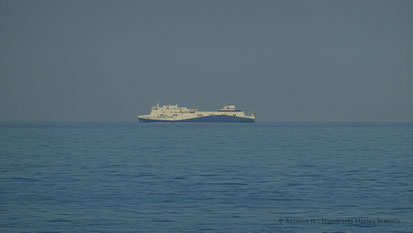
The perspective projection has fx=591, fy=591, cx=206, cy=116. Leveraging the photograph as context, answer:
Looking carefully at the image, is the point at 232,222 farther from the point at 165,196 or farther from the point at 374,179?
the point at 374,179

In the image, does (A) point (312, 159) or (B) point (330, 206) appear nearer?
(B) point (330, 206)

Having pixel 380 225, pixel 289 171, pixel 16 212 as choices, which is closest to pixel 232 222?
pixel 380 225

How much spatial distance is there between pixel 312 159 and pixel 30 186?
67.0ft

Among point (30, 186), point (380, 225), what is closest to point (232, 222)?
point (380, 225)

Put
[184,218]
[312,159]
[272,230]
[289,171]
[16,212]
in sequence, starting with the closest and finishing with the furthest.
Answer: [272,230] < [184,218] < [16,212] < [289,171] < [312,159]

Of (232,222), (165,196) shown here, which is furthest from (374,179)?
(232,222)

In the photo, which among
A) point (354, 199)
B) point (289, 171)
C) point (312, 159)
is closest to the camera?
point (354, 199)

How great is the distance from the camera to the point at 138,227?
54.1 feet

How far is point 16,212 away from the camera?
18.9 m

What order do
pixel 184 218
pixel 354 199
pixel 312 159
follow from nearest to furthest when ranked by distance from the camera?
pixel 184 218 → pixel 354 199 → pixel 312 159

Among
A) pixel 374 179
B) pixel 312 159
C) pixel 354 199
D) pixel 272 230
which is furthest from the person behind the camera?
pixel 312 159

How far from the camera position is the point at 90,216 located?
711 inches

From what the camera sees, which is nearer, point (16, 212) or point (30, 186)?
point (16, 212)

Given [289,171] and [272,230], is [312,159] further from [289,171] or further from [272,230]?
[272,230]
